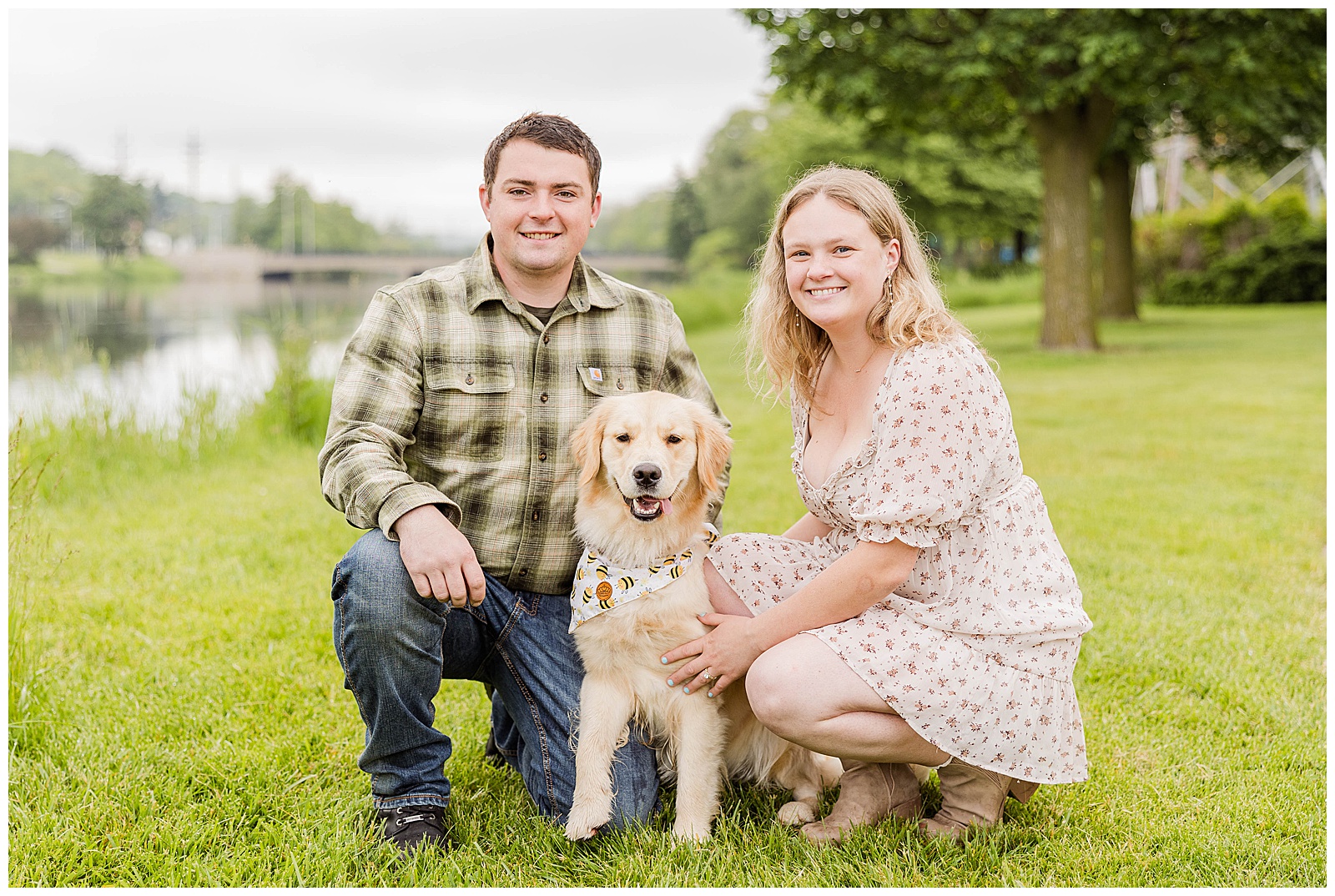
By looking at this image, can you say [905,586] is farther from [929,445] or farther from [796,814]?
[796,814]

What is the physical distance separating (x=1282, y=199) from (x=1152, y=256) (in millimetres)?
3141

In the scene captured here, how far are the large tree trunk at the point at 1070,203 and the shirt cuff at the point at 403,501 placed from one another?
12778mm

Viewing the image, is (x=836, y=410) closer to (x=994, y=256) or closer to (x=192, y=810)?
(x=192, y=810)

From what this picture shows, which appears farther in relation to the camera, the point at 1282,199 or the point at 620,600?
the point at 1282,199

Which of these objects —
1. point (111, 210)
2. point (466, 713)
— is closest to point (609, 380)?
point (466, 713)

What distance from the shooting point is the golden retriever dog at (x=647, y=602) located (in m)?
2.60

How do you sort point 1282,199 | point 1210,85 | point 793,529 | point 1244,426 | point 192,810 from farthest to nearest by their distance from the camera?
point 1282,199 < point 1210,85 < point 1244,426 < point 793,529 < point 192,810

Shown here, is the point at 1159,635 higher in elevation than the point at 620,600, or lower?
Result: lower

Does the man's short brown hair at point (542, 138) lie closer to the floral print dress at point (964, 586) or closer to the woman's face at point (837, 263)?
the woman's face at point (837, 263)

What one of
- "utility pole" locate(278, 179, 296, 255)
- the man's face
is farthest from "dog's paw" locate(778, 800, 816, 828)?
"utility pole" locate(278, 179, 296, 255)

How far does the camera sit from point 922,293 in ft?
8.41

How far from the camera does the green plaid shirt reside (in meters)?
2.62

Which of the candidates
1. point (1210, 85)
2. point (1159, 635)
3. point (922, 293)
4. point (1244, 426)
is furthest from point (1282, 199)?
point (922, 293)

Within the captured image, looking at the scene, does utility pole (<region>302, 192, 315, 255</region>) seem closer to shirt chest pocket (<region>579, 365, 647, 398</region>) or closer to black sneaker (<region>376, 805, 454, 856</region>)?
shirt chest pocket (<region>579, 365, 647, 398</region>)
